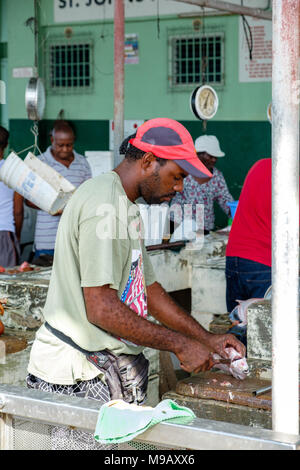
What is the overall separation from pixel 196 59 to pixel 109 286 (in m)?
6.61

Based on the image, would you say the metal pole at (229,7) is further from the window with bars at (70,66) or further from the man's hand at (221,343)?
the man's hand at (221,343)

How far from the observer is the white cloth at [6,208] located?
5.92 meters

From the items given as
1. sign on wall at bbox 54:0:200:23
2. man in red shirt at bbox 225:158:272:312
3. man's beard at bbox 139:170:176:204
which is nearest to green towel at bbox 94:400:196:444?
man's beard at bbox 139:170:176:204

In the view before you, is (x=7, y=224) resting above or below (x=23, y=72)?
below

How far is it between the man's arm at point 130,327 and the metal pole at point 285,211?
593mm

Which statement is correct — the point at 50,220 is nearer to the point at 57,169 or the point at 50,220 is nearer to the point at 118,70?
the point at 57,169

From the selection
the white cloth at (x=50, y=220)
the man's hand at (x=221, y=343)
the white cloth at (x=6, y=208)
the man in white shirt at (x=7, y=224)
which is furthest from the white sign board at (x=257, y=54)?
the man's hand at (x=221, y=343)

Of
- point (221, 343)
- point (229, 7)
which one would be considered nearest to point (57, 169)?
point (229, 7)

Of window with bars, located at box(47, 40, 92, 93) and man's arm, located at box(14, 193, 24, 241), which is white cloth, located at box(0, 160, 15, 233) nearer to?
man's arm, located at box(14, 193, 24, 241)

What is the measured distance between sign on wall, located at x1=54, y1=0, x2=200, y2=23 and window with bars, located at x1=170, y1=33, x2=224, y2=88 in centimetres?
34

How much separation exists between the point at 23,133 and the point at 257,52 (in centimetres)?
334

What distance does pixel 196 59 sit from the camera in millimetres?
8477

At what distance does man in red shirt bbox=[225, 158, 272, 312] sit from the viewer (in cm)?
418
